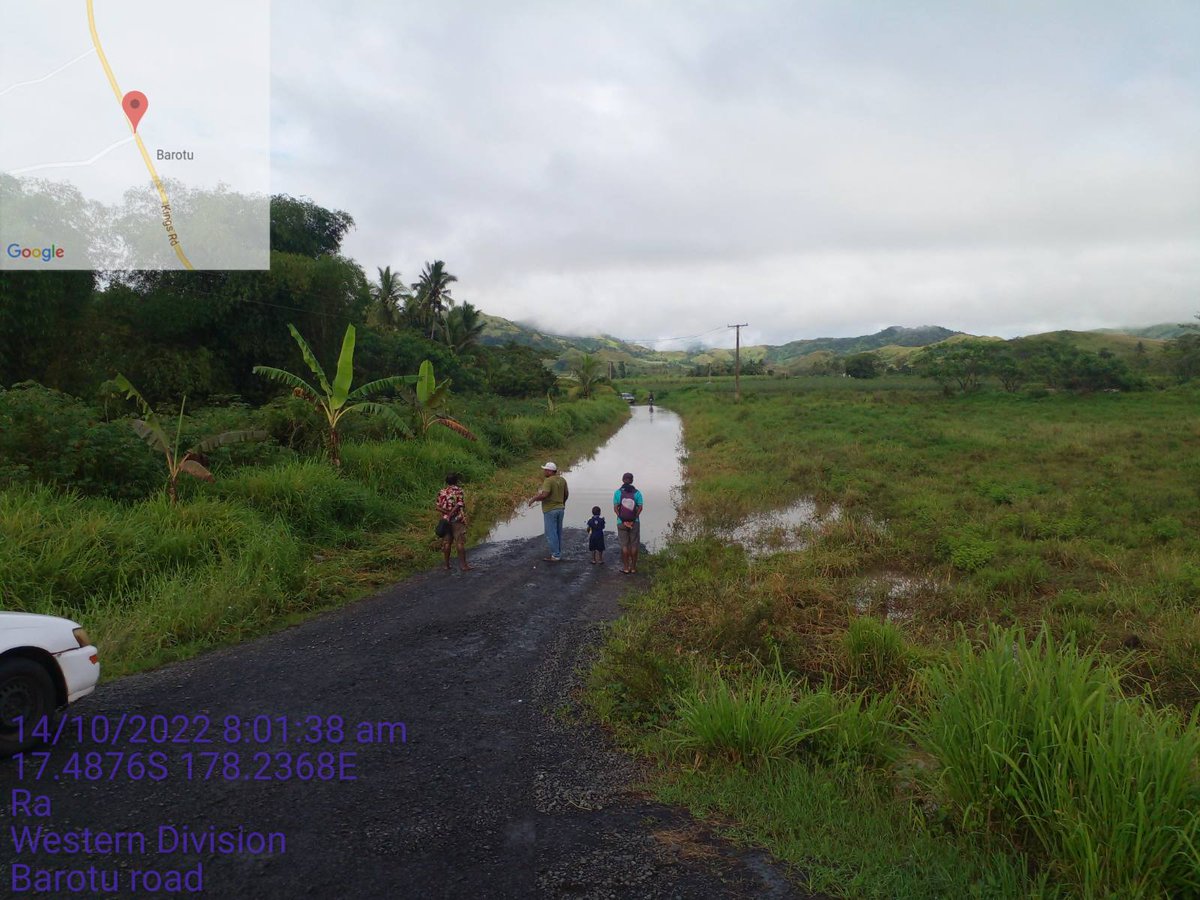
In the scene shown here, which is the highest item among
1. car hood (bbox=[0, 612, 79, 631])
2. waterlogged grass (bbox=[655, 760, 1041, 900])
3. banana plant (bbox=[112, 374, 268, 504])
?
banana plant (bbox=[112, 374, 268, 504])

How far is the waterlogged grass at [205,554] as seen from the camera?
634cm

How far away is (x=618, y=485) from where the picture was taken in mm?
19125

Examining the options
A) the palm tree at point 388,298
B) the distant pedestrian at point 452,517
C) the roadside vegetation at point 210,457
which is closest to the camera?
the roadside vegetation at point 210,457

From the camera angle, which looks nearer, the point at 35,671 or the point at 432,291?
the point at 35,671

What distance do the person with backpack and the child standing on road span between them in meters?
0.59

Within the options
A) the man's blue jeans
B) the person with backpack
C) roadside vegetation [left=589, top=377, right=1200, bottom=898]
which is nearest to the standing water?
roadside vegetation [left=589, top=377, right=1200, bottom=898]

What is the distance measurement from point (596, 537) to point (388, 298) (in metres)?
37.9

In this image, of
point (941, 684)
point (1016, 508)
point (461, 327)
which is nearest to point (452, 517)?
point (941, 684)

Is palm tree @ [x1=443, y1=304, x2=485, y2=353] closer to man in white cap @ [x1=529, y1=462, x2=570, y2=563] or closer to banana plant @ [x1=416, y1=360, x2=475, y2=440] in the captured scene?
banana plant @ [x1=416, y1=360, x2=475, y2=440]

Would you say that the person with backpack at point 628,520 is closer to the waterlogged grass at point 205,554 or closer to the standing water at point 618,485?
the standing water at point 618,485

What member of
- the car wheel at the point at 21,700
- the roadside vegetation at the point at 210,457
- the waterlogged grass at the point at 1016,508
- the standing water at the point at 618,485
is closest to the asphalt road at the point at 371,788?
the car wheel at the point at 21,700

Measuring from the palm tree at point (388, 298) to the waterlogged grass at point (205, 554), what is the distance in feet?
106

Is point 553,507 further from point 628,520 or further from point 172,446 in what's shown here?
point 172,446

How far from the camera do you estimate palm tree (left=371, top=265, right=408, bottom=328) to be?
41.9 meters
